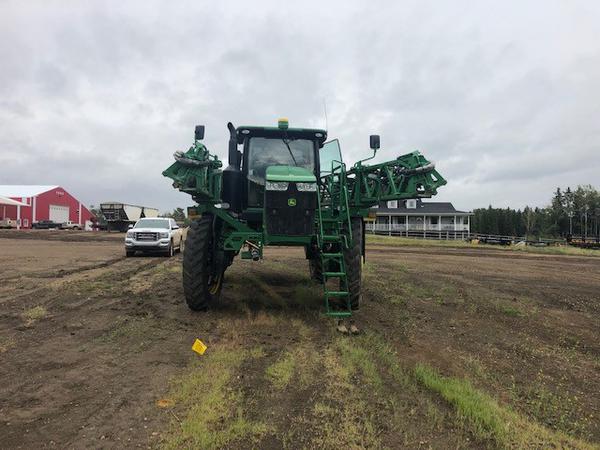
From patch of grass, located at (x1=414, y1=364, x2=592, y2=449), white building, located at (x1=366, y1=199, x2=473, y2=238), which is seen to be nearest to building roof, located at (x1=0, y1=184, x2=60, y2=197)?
white building, located at (x1=366, y1=199, x2=473, y2=238)

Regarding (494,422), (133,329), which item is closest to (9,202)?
(133,329)

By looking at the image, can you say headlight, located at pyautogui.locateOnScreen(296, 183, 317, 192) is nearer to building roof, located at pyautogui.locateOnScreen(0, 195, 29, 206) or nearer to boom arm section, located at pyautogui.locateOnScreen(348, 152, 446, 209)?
boom arm section, located at pyautogui.locateOnScreen(348, 152, 446, 209)

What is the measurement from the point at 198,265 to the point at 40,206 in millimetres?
66083

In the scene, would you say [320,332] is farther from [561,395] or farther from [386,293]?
[386,293]

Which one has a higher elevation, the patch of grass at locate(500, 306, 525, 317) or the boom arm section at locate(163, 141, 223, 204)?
the boom arm section at locate(163, 141, 223, 204)

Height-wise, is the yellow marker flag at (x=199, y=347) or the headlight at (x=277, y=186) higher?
the headlight at (x=277, y=186)

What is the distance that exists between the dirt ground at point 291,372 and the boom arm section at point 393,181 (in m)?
2.01

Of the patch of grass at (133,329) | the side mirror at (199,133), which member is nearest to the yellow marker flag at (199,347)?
the patch of grass at (133,329)

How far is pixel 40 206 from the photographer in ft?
208

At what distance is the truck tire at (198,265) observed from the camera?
723 cm

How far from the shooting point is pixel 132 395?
412 cm

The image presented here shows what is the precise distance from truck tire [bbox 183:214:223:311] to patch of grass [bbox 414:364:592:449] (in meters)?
4.01

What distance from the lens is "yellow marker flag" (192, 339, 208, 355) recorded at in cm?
539

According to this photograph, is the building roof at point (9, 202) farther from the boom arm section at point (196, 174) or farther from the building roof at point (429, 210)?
the boom arm section at point (196, 174)
